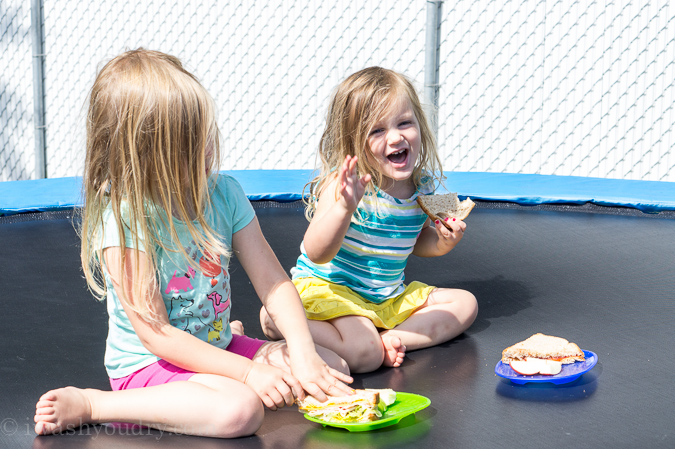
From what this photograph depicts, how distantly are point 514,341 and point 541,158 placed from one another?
305 cm

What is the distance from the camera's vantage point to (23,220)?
2.22m

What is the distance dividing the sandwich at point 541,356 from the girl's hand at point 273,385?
15.0 inches

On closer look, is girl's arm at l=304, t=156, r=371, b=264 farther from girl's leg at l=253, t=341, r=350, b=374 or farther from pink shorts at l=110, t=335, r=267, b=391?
pink shorts at l=110, t=335, r=267, b=391

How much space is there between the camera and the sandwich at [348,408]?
3.18 feet

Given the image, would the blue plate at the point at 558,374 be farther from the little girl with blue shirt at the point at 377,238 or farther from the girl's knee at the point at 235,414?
the girl's knee at the point at 235,414

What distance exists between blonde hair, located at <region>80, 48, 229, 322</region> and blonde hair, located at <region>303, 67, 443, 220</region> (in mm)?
379

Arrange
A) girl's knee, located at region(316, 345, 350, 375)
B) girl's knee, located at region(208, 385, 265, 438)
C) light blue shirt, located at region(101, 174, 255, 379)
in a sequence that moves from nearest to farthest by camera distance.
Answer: girl's knee, located at region(208, 385, 265, 438) → light blue shirt, located at region(101, 174, 255, 379) → girl's knee, located at region(316, 345, 350, 375)

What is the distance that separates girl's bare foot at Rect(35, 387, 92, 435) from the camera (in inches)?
37.1

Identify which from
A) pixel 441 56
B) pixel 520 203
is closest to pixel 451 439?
pixel 520 203

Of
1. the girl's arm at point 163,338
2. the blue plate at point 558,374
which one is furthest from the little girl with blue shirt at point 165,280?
the blue plate at point 558,374

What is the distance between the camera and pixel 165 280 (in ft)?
3.50

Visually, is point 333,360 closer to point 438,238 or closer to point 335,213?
point 335,213

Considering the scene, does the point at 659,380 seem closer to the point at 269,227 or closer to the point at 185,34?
the point at 269,227

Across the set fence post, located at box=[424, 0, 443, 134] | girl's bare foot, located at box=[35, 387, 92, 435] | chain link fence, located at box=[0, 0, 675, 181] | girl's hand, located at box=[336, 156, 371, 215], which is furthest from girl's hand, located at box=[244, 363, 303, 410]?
chain link fence, located at box=[0, 0, 675, 181]
